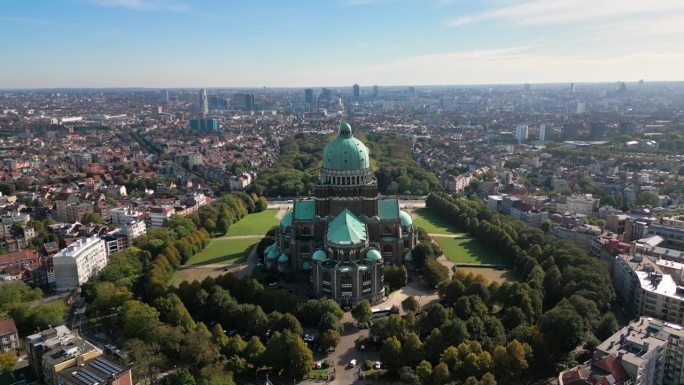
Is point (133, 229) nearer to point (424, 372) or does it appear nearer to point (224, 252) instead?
point (224, 252)

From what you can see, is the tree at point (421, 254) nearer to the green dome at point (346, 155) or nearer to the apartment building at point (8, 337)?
the green dome at point (346, 155)

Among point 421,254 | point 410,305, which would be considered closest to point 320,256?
point 410,305

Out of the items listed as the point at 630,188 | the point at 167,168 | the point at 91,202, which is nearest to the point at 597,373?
the point at 630,188

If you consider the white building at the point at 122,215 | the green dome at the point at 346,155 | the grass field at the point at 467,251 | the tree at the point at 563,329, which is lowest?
the grass field at the point at 467,251

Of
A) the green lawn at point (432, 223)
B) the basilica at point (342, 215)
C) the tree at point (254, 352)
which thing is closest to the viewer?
the tree at point (254, 352)

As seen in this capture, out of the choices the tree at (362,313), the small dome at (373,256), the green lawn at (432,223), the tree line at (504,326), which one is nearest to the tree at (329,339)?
the tree line at (504,326)

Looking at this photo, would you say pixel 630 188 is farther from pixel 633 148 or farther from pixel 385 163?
pixel 633 148

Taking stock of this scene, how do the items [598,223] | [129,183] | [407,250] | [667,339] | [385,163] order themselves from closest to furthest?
[667,339]
[407,250]
[598,223]
[129,183]
[385,163]
